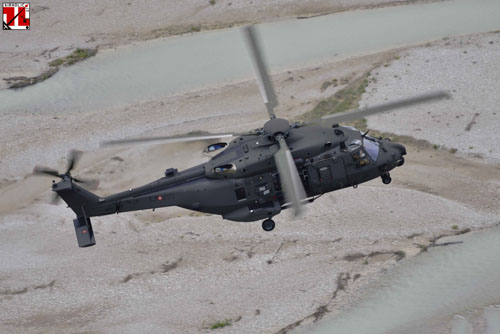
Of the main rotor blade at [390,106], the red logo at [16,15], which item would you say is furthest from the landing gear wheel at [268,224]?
the red logo at [16,15]

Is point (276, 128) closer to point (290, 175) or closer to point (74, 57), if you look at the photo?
point (290, 175)

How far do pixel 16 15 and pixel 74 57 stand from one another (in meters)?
10.5

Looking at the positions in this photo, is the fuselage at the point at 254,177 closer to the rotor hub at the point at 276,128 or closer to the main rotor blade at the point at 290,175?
the rotor hub at the point at 276,128

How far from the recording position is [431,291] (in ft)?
113

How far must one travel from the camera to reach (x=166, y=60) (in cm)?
5650

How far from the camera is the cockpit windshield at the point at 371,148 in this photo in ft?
109

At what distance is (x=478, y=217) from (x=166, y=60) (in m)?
28.3

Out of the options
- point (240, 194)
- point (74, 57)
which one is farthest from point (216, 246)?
point (74, 57)

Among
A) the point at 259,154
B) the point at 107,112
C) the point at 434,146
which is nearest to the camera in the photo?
the point at 259,154

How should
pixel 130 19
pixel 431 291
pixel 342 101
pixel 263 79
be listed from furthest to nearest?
pixel 130 19, pixel 342 101, pixel 431 291, pixel 263 79

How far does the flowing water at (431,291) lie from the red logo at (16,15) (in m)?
39.9

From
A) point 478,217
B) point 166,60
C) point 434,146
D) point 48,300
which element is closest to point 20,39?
point 166,60

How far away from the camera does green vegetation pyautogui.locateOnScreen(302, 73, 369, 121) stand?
154 feet

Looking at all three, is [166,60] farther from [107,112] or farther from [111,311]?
[111,311]
